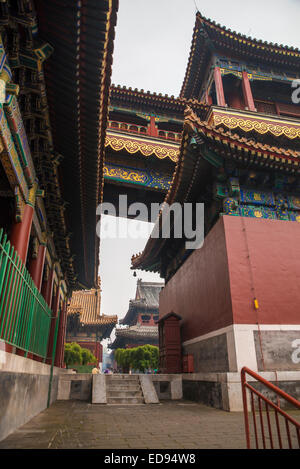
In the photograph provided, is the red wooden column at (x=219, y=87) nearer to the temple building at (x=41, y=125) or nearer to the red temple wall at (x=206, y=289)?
the red temple wall at (x=206, y=289)

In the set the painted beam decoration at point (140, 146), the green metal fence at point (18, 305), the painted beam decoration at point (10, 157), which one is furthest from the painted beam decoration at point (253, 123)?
the green metal fence at point (18, 305)

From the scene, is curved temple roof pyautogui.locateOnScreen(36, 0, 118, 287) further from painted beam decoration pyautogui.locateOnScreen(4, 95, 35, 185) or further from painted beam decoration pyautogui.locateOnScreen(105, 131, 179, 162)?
painted beam decoration pyautogui.locateOnScreen(105, 131, 179, 162)

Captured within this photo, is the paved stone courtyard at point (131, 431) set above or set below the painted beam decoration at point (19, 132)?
below

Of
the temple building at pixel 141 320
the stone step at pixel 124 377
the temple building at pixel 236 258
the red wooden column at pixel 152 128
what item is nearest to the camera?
the temple building at pixel 236 258

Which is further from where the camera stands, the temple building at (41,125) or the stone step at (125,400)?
the stone step at (125,400)

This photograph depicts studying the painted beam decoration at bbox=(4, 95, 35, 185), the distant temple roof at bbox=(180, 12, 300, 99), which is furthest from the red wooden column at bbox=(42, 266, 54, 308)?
the distant temple roof at bbox=(180, 12, 300, 99)

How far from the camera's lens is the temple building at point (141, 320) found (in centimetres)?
3488

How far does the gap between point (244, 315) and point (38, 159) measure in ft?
18.1

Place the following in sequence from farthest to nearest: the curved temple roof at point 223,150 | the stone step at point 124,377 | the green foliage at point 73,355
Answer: the green foliage at point 73,355 → the stone step at point 124,377 → the curved temple roof at point 223,150

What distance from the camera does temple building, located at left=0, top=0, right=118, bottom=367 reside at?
12.8ft

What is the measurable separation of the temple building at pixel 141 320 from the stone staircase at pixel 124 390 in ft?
77.2

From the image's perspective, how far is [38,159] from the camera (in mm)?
6102
